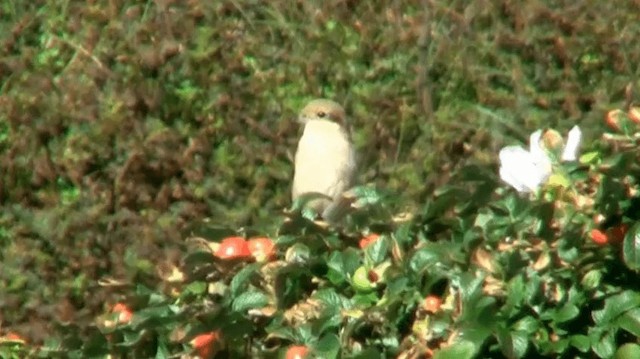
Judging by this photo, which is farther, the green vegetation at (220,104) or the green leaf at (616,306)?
the green vegetation at (220,104)

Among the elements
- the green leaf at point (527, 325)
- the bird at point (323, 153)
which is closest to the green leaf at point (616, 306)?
the green leaf at point (527, 325)

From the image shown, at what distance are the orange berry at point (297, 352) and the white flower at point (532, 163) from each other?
1.82 feet

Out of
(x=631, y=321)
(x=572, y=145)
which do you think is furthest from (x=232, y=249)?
(x=631, y=321)

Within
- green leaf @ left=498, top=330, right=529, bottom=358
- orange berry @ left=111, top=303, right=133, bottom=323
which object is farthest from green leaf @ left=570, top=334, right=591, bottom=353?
orange berry @ left=111, top=303, right=133, bottom=323

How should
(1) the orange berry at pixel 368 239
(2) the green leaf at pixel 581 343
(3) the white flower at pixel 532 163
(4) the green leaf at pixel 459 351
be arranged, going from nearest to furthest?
1. (4) the green leaf at pixel 459 351
2. (2) the green leaf at pixel 581 343
3. (3) the white flower at pixel 532 163
4. (1) the orange berry at pixel 368 239

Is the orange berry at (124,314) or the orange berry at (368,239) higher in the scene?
the orange berry at (368,239)

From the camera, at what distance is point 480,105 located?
263 inches

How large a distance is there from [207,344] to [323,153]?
3.13 metres

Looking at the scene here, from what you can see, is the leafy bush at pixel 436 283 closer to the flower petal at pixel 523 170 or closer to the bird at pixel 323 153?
the flower petal at pixel 523 170

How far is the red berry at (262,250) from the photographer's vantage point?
10.9 ft

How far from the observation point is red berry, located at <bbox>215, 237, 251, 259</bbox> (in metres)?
3.30

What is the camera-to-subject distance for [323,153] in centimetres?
621

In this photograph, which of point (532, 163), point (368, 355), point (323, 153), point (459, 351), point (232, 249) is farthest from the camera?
point (323, 153)

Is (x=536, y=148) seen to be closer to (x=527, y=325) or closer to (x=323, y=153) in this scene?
(x=527, y=325)
